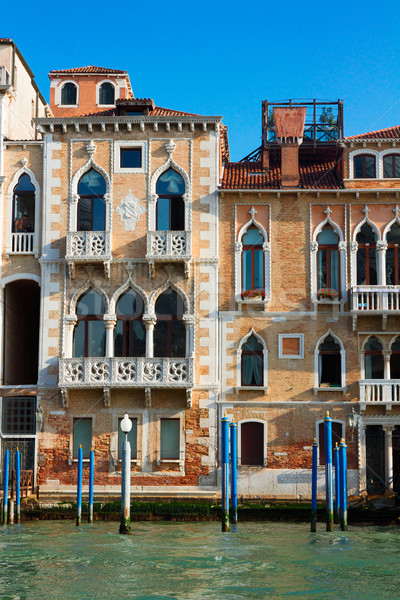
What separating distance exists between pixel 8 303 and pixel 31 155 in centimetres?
444

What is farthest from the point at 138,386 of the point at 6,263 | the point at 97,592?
the point at 97,592

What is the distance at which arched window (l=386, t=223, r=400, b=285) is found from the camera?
2825 cm

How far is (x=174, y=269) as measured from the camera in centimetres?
2817

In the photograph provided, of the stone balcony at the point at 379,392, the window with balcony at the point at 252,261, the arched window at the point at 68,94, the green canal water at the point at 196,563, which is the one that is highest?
the arched window at the point at 68,94

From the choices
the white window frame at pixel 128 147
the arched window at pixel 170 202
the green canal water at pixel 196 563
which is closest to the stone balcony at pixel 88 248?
the arched window at pixel 170 202

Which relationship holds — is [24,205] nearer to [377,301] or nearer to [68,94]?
[68,94]

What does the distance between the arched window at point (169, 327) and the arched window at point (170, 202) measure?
76.0 inches

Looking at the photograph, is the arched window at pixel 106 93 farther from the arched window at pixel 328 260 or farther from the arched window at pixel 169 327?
the arched window at pixel 328 260

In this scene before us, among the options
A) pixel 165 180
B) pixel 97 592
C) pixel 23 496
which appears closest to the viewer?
pixel 97 592

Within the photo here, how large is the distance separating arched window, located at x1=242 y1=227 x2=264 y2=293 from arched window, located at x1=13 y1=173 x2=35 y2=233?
20.8 ft

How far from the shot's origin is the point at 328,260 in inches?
1117

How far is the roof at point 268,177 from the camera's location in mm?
28703

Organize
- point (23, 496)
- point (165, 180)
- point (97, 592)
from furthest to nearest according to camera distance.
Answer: point (165, 180)
point (23, 496)
point (97, 592)

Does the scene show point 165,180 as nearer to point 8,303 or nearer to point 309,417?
point 8,303
